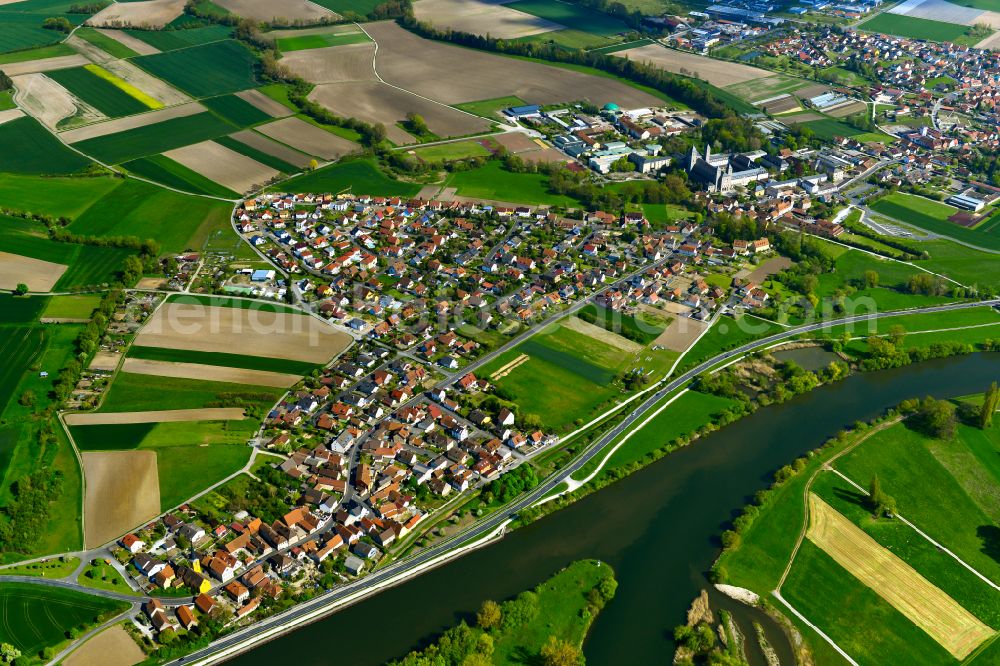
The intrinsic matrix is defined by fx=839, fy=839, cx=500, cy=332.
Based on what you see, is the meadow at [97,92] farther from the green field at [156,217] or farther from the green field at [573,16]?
the green field at [573,16]

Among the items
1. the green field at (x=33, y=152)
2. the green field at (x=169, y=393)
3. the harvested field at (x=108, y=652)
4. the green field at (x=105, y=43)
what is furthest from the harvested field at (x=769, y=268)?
the green field at (x=105, y=43)

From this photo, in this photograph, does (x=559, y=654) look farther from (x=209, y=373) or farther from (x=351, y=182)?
(x=351, y=182)

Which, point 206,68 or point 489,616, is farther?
point 206,68

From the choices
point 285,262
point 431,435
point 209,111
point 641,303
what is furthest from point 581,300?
point 209,111

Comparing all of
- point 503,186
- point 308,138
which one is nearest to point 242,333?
point 503,186

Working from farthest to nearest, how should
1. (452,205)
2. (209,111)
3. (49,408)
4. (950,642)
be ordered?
(209,111), (452,205), (49,408), (950,642)

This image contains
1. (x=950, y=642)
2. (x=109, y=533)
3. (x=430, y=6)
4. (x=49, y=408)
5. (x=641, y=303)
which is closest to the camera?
(x=950, y=642)

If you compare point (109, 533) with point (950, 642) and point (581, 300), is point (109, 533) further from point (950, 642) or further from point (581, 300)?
point (950, 642)
